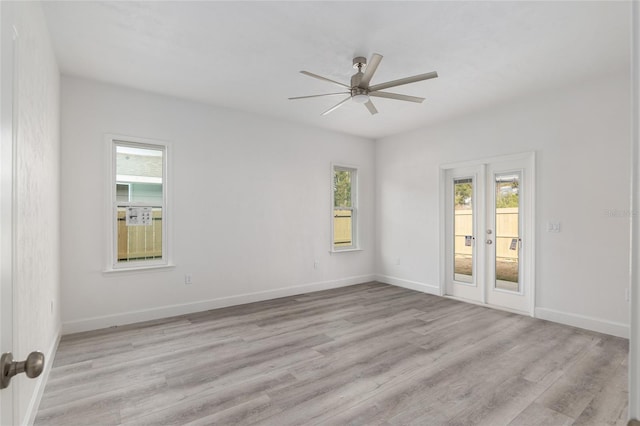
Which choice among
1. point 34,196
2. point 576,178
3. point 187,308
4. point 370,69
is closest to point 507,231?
point 576,178

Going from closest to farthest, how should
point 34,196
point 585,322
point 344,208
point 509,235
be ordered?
1. point 34,196
2. point 585,322
3. point 509,235
4. point 344,208

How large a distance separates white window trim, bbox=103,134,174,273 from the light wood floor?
0.74 meters

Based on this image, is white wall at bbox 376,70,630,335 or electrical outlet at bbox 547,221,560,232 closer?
white wall at bbox 376,70,630,335

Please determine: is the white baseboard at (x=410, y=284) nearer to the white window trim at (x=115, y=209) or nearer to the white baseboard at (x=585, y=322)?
the white baseboard at (x=585, y=322)

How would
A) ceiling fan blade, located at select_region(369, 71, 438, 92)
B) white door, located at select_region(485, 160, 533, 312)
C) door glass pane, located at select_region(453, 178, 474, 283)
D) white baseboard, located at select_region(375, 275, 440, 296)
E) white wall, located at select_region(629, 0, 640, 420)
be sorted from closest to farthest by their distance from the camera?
1. white wall, located at select_region(629, 0, 640, 420)
2. ceiling fan blade, located at select_region(369, 71, 438, 92)
3. white door, located at select_region(485, 160, 533, 312)
4. door glass pane, located at select_region(453, 178, 474, 283)
5. white baseboard, located at select_region(375, 275, 440, 296)

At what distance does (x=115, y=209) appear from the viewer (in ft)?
13.5

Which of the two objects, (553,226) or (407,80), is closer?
(407,80)

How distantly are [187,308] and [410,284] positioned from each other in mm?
3830

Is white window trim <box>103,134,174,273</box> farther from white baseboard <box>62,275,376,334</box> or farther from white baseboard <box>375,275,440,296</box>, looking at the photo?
white baseboard <box>375,275,440,296</box>

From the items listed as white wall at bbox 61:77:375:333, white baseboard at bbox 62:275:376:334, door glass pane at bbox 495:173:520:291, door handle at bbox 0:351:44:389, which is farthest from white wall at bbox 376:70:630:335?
door handle at bbox 0:351:44:389

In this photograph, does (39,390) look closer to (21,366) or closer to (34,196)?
(34,196)

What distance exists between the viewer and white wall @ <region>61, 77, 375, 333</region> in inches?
152

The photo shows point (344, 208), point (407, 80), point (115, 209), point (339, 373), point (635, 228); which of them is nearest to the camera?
point (635, 228)

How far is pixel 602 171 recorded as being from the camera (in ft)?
12.5
